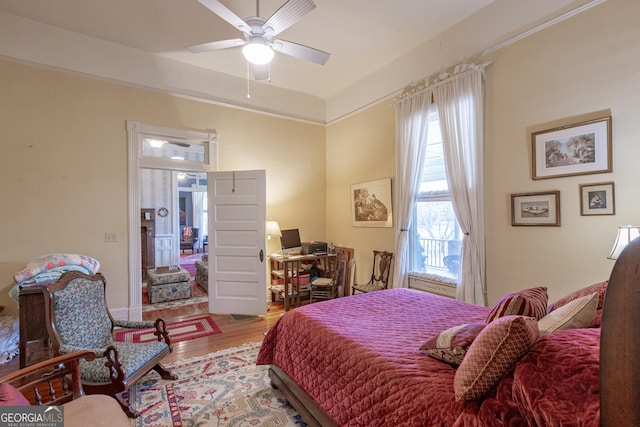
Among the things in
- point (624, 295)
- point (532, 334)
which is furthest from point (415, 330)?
point (624, 295)

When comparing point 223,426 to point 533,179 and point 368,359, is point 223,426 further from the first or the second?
point 533,179

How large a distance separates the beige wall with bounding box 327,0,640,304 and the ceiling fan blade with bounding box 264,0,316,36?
2.12 metres

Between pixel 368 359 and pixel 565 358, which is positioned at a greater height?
pixel 565 358

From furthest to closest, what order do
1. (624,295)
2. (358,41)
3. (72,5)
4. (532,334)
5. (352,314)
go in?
(358,41) → (72,5) → (352,314) → (532,334) → (624,295)

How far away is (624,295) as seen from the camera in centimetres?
67

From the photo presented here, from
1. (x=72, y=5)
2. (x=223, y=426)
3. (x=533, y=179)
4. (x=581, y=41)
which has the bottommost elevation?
(x=223, y=426)

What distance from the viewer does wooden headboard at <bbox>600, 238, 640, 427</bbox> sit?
2.15 feet

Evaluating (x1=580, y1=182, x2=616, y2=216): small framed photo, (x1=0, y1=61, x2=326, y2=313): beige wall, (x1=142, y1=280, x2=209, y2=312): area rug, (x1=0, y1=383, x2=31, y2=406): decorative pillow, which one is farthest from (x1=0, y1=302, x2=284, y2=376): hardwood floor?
(x1=580, y1=182, x2=616, y2=216): small framed photo

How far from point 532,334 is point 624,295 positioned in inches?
19.9

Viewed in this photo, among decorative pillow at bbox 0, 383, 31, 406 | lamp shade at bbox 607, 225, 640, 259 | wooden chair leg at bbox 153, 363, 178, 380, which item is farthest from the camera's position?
wooden chair leg at bbox 153, 363, 178, 380

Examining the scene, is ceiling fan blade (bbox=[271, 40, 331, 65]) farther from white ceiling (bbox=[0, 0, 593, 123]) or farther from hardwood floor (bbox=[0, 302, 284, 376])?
hardwood floor (bbox=[0, 302, 284, 376])

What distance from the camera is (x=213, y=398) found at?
7.66 feet

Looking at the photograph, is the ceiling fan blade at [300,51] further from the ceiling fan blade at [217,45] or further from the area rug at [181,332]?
the area rug at [181,332]

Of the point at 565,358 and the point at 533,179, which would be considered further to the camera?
the point at 533,179
